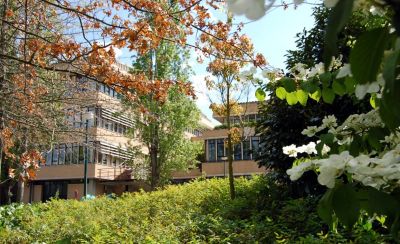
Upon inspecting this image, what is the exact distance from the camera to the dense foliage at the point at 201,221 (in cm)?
604

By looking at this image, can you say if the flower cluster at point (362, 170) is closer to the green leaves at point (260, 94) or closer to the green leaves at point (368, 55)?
the green leaves at point (368, 55)

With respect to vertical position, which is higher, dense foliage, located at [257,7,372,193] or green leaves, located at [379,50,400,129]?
dense foliage, located at [257,7,372,193]

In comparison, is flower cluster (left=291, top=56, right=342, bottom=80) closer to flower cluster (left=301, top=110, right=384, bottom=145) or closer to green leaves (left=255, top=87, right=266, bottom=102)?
green leaves (left=255, top=87, right=266, bottom=102)

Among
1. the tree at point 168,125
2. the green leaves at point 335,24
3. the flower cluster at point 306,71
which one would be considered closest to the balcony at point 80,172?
the tree at point 168,125

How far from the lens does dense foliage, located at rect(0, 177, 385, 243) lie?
19.8 feet

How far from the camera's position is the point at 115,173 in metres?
40.2

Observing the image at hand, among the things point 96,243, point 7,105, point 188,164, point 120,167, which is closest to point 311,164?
point 96,243

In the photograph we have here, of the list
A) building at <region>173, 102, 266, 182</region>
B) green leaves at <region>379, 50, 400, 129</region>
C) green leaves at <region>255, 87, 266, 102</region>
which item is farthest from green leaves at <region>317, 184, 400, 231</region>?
building at <region>173, 102, 266, 182</region>

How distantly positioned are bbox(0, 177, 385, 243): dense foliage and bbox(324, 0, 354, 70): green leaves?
4.02 m

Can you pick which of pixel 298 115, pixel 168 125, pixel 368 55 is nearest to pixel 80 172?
pixel 168 125

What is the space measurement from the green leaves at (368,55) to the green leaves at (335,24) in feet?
0.54

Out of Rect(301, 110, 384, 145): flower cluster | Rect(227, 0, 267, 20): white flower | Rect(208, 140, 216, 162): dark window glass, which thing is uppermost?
Rect(208, 140, 216, 162): dark window glass

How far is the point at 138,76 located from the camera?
6457 millimetres

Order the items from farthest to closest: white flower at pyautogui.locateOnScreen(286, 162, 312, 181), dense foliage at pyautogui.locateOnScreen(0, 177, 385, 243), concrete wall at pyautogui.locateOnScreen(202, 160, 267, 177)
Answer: concrete wall at pyautogui.locateOnScreen(202, 160, 267, 177) → dense foliage at pyautogui.locateOnScreen(0, 177, 385, 243) → white flower at pyautogui.locateOnScreen(286, 162, 312, 181)
